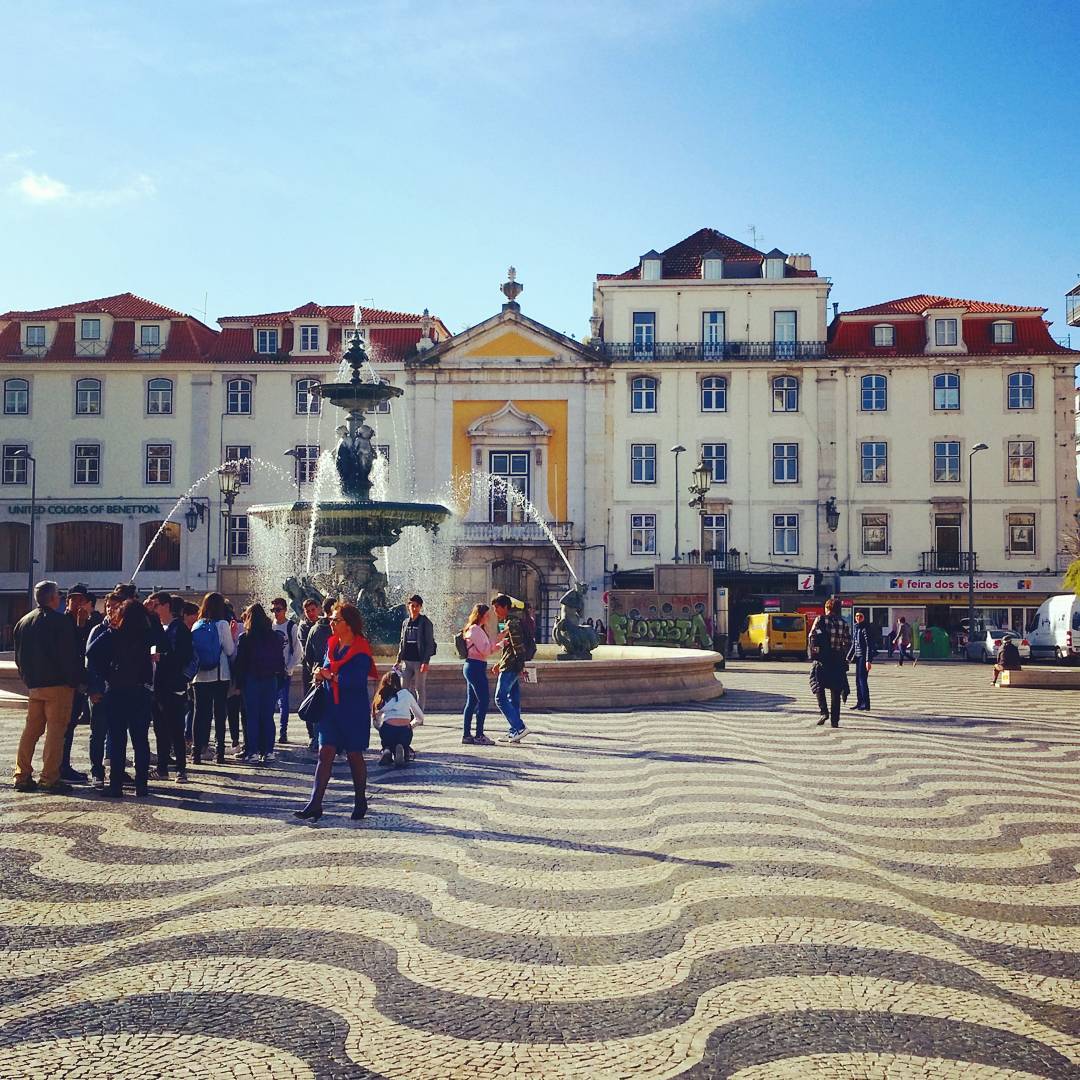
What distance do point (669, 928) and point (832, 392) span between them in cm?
3927

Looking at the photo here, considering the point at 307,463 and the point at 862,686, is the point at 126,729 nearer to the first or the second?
the point at 862,686

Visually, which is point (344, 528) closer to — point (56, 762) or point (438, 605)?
point (56, 762)

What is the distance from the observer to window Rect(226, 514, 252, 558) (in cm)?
4297

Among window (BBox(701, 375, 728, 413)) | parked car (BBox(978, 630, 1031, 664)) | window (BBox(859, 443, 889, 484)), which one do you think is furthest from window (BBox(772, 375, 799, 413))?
parked car (BBox(978, 630, 1031, 664))

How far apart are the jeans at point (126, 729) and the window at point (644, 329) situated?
117ft

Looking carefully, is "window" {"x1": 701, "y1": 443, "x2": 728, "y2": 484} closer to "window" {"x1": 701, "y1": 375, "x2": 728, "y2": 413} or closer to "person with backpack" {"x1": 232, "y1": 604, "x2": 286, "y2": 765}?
"window" {"x1": 701, "y1": 375, "x2": 728, "y2": 413}

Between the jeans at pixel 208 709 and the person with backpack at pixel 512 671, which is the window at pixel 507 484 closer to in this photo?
the person with backpack at pixel 512 671

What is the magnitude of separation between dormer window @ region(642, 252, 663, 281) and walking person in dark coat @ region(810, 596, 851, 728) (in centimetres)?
3133

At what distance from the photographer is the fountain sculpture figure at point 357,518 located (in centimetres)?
1773

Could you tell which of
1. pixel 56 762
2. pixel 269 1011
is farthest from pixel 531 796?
pixel 269 1011

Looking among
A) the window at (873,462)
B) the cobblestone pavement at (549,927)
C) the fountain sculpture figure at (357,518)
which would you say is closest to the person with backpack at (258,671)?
the cobblestone pavement at (549,927)

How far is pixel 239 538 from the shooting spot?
1708 inches

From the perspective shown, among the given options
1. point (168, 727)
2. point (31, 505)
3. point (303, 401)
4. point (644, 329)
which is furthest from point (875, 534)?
point (168, 727)

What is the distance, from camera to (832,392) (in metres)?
42.7
